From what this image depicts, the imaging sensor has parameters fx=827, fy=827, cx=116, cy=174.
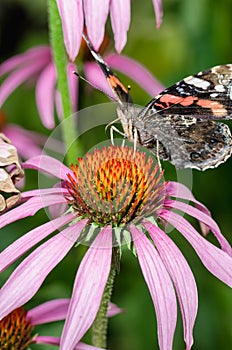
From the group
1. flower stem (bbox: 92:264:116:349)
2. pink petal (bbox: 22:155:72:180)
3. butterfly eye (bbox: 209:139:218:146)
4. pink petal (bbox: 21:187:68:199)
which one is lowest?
flower stem (bbox: 92:264:116:349)

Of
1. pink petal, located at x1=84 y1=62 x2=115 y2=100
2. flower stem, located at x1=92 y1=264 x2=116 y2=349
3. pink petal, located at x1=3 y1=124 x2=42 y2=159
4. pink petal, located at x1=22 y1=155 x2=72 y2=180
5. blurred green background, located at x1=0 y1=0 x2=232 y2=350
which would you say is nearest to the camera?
flower stem, located at x1=92 y1=264 x2=116 y2=349

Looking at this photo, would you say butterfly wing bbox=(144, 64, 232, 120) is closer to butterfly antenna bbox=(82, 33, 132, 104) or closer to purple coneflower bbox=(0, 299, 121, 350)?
butterfly antenna bbox=(82, 33, 132, 104)

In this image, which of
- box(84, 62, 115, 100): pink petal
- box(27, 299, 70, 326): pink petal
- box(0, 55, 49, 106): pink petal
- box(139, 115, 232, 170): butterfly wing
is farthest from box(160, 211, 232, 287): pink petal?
box(0, 55, 49, 106): pink petal

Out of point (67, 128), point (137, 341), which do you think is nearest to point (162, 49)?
point (137, 341)

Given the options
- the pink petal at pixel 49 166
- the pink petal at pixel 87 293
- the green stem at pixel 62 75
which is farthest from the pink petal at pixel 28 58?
the pink petal at pixel 87 293

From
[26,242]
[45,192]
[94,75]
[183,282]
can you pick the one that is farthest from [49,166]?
[94,75]

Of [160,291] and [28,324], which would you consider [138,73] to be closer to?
[28,324]

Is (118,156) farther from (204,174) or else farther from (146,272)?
(204,174)
